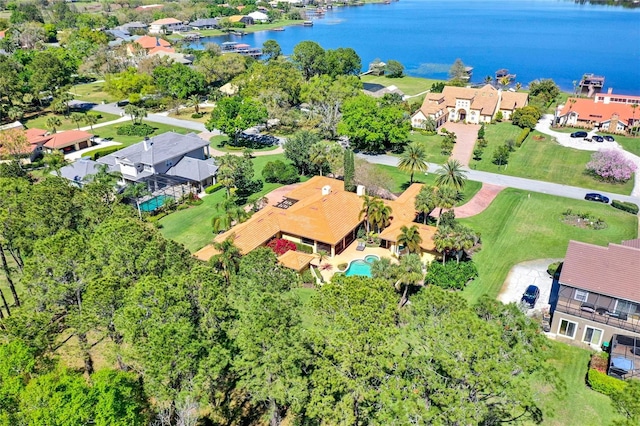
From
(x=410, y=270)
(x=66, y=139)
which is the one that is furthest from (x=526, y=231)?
(x=66, y=139)

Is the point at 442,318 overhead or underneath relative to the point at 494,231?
overhead

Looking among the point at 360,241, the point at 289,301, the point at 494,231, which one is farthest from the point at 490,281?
the point at 289,301

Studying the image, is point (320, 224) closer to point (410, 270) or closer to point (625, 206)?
point (410, 270)

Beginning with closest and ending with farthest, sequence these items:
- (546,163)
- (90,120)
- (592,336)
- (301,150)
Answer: (592,336) < (301,150) < (546,163) < (90,120)

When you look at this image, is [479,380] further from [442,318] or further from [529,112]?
[529,112]

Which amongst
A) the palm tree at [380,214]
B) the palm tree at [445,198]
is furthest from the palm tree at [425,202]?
the palm tree at [380,214]

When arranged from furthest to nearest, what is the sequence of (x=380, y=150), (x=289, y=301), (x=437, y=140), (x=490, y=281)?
(x=437, y=140) → (x=380, y=150) → (x=490, y=281) → (x=289, y=301)
